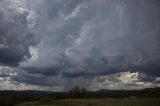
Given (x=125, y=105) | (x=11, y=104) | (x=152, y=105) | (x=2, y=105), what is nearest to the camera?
(x=152, y=105)

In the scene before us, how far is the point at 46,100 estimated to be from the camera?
18875 cm

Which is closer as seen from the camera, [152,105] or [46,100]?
[152,105]

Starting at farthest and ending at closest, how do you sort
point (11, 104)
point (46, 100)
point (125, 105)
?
point (46, 100) < point (11, 104) < point (125, 105)

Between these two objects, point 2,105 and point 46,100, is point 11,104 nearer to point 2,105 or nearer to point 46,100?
point 2,105

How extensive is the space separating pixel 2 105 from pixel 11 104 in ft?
40.2

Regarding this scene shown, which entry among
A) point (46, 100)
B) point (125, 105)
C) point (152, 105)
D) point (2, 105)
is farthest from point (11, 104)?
→ point (152, 105)

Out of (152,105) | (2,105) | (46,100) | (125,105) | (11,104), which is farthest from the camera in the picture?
(46,100)

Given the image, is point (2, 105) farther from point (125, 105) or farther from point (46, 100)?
point (125, 105)

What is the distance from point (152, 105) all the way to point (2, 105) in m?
77.4

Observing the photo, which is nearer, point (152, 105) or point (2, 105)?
point (152, 105)

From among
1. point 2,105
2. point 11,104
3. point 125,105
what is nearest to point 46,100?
point 11,104

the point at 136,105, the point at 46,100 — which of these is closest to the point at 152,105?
the point at 136,105

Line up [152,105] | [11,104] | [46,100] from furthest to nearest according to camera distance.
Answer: [46,100] → [11,104] → [152,105]

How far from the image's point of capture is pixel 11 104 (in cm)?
16062
